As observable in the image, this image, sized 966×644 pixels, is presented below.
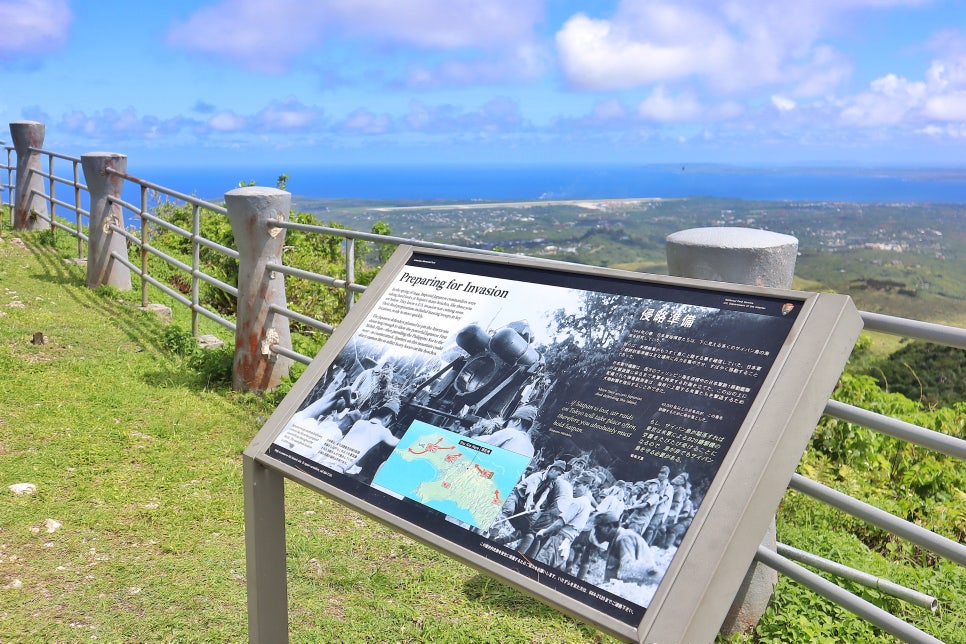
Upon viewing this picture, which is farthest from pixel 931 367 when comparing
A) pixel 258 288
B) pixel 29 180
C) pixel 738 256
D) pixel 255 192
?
pixel 29 180

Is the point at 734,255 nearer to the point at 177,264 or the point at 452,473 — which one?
the point at 452,473

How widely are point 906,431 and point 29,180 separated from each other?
12297 millimetres

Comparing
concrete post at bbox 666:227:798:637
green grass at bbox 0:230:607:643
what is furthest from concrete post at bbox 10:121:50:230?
concrete post at bbox 666:227:798:637

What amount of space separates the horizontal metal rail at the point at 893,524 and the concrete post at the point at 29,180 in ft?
38.1

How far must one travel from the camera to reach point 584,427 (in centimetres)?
195

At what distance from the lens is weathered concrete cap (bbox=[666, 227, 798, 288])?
2715mm

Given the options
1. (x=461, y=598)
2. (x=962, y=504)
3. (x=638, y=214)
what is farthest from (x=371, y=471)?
(x=638, y=214)

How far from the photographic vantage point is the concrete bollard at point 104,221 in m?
8.32

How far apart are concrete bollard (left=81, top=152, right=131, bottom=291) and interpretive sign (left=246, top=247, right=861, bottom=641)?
6.83 meters

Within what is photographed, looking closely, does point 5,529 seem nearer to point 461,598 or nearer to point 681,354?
point 461,598

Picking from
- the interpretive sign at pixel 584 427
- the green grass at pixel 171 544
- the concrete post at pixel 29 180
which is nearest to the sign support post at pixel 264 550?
the interpretive sign at pixel 584 427

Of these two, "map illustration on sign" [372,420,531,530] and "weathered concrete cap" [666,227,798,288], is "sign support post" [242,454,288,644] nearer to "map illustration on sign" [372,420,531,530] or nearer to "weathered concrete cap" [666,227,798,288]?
"map illustration on sign" [372,420,531,530]

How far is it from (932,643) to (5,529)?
3.71 meters

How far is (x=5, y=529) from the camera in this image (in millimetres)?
3701
